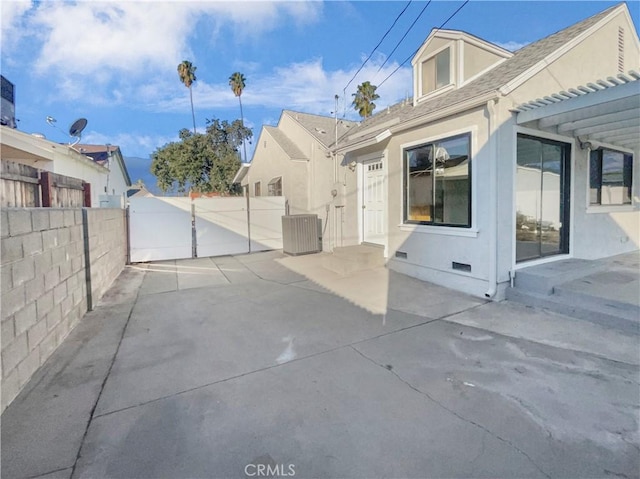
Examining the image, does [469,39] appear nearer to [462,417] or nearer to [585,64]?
[585,64]

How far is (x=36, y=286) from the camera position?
321 centimetres

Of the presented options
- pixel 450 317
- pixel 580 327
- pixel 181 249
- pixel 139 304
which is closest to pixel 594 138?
pixel 580 327

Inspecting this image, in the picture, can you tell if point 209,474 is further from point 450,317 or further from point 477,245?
point 477,245

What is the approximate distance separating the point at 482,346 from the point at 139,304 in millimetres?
5387

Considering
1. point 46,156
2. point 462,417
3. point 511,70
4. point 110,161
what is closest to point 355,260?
point 511,70

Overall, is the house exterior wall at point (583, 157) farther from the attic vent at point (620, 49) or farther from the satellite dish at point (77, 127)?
the satellite dish at point (77, 127)

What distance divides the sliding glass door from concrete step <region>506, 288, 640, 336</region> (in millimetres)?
859

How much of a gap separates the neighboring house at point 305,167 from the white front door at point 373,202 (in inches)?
35.8

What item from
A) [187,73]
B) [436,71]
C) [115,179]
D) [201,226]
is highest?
[187,73]

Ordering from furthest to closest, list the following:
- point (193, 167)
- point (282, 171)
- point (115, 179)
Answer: point (193, 167) < point (115, 179) < point (282, 171)

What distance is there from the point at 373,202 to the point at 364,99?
14.3 meters

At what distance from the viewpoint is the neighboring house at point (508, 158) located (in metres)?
5.20

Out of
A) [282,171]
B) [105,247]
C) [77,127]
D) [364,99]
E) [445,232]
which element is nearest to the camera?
[445,232]

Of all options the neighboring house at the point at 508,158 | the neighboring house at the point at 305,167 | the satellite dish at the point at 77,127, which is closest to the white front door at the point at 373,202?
the neighboring house at the point at 508,158
